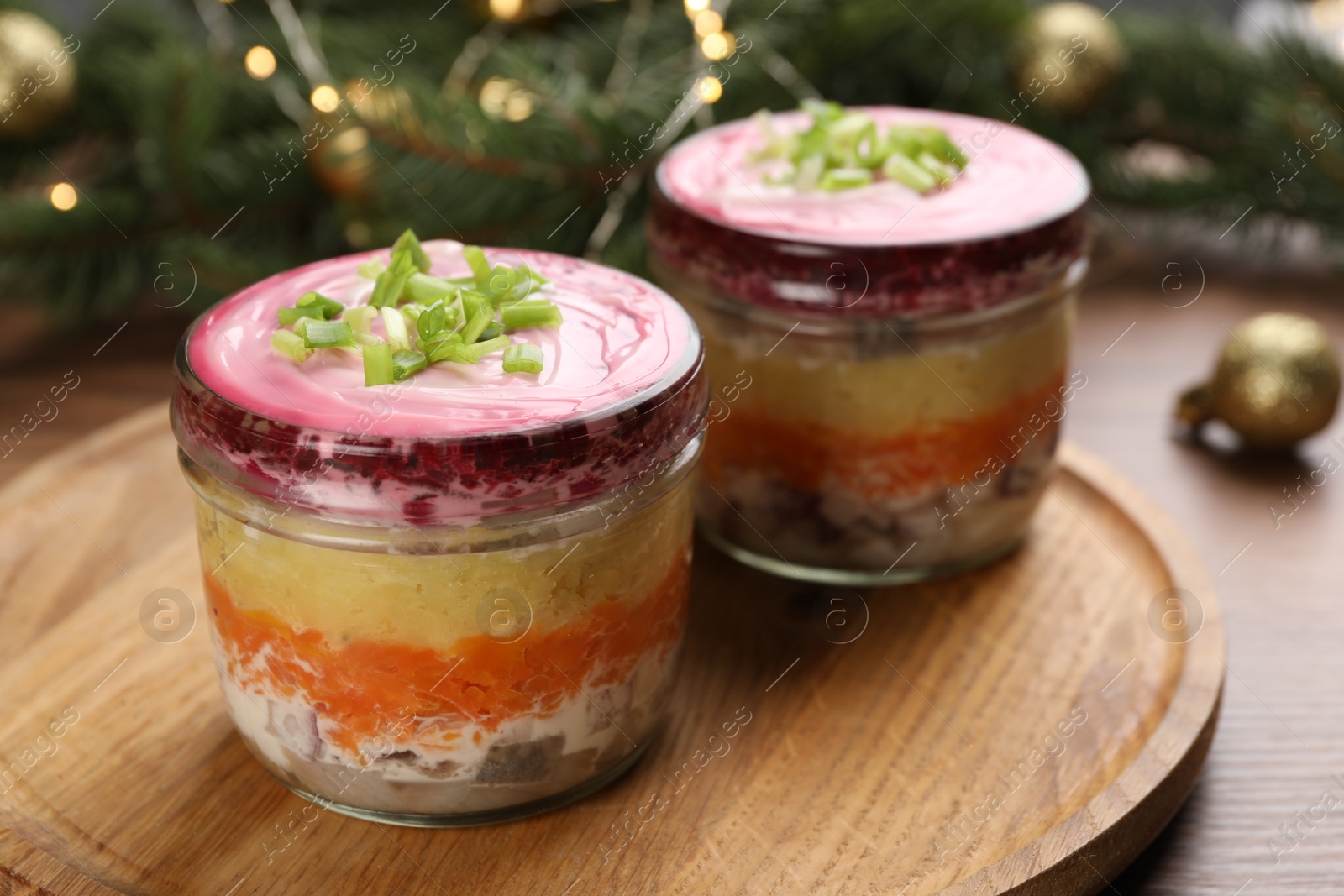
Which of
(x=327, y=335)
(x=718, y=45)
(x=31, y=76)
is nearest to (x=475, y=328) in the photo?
(x=327, y=335)

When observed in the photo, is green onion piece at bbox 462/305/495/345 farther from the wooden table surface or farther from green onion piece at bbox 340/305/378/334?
the wooden table surface

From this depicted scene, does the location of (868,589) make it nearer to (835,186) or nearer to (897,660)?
(897,660)

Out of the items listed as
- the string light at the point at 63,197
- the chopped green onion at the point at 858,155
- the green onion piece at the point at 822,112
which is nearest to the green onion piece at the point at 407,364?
the chopped green onion at the point at 858,155

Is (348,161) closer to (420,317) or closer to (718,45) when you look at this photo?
(718,45)

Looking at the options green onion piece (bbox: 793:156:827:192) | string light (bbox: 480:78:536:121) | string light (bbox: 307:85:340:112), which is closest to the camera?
green onion piece (bbox: 793:156:827:192)

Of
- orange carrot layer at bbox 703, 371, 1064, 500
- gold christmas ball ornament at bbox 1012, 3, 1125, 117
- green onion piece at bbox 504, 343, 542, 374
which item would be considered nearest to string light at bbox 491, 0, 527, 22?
gold christmas ball ornament at bbox 1012, 3, 1125, 117

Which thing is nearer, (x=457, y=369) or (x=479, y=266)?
(x=457, y=369)
